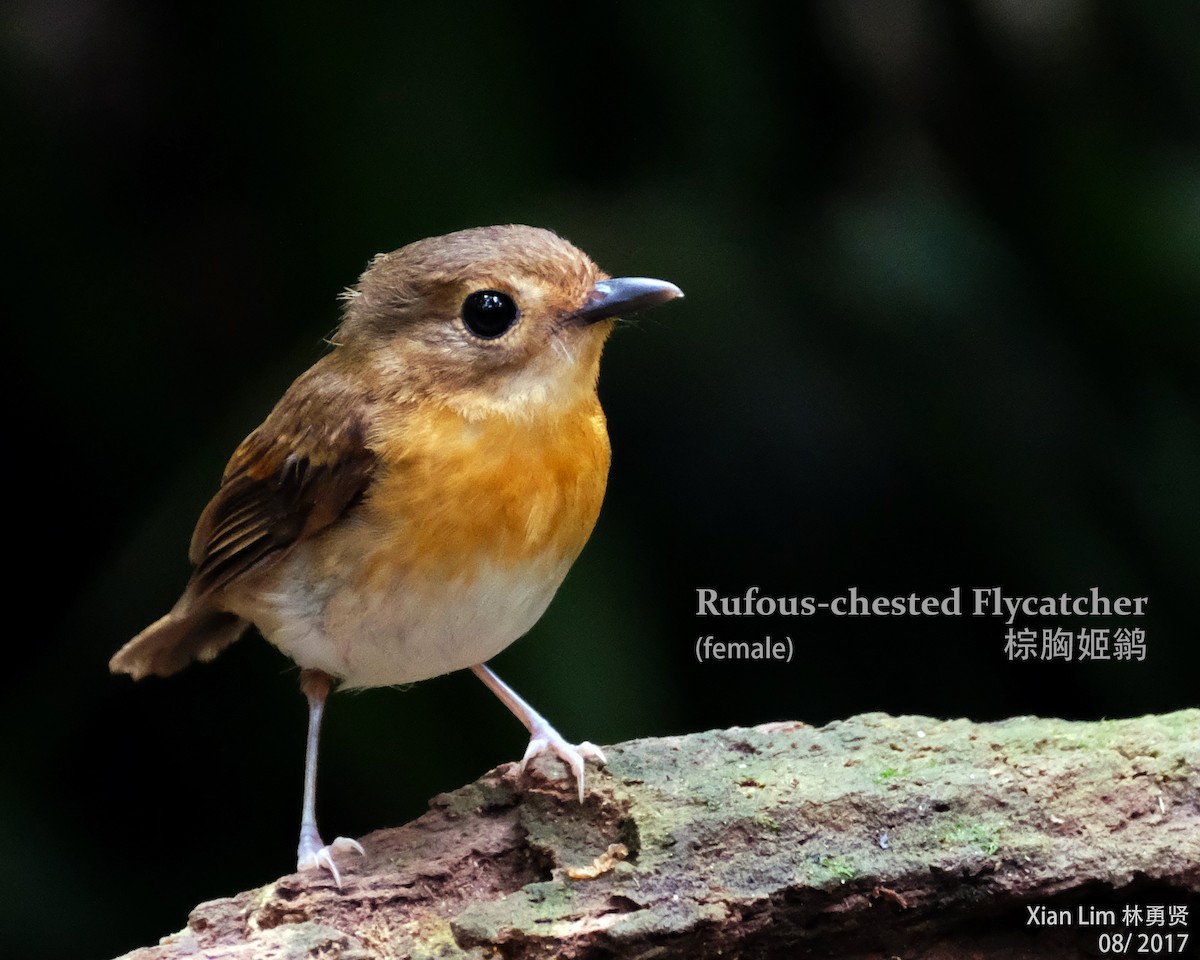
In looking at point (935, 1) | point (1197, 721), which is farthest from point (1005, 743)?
point (935, 1)

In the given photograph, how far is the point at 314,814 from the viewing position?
114 inches

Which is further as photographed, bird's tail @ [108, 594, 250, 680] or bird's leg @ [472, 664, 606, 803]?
bird's tail @ [108, 594, 250, 680]

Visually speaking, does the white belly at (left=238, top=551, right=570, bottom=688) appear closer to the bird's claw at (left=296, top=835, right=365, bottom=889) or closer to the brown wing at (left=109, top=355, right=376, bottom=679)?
the brown wing at (left=109, top=355, right=376, bottom=679)

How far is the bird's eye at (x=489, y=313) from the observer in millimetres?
2564

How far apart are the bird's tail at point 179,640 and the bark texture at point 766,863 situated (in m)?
0.74

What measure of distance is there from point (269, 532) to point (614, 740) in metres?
1.05

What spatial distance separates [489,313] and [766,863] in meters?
1.10

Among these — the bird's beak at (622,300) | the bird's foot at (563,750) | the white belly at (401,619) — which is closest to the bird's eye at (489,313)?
the bird's beak at (622,300)

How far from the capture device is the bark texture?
2367 mm

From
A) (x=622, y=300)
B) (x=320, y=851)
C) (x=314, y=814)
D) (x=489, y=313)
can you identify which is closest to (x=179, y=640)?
(x=314, y=814)

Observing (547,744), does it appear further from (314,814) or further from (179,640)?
(179,640)

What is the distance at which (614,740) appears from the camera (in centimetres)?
339

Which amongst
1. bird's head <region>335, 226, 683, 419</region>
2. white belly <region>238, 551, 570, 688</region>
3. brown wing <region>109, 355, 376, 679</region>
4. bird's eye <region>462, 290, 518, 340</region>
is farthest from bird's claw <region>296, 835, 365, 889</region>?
bird's eye <region>462, 290, 518, 340</region>

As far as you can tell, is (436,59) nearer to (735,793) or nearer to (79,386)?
(79,386)
